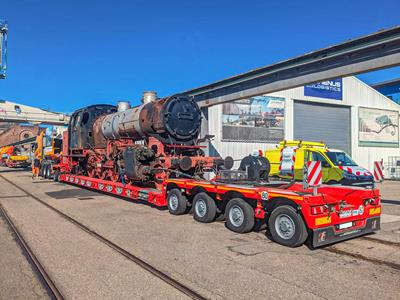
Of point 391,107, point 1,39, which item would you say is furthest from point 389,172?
point 1,39

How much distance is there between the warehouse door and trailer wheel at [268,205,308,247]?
20.9m

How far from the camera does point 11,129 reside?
275ft

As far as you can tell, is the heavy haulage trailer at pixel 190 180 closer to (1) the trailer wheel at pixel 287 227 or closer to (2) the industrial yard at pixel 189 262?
(1) the trailer wheel at pixel 287 227

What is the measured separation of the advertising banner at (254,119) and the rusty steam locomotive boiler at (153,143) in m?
9.60

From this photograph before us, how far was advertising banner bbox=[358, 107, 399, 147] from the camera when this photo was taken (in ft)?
98.8

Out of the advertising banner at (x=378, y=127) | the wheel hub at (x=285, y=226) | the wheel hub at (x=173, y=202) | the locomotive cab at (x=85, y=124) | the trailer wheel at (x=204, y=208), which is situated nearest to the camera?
the wheel hub at (x=285, y=226)

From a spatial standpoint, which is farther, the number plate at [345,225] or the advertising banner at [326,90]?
the advertising banner at [326,90]

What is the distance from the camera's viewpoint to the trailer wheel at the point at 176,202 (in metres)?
8.96

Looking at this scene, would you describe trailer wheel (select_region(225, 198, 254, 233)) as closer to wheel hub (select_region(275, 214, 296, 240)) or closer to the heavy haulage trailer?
the heavy haulage trailer

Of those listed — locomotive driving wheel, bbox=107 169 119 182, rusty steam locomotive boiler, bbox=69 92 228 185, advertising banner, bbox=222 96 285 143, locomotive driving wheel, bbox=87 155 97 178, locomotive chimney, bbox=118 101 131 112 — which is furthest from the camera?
advertising banner, bbox=222 96 285 143

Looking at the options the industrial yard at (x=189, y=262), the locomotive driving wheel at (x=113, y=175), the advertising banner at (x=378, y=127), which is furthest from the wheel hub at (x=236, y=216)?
the advertising banner at (x=378, y=127)

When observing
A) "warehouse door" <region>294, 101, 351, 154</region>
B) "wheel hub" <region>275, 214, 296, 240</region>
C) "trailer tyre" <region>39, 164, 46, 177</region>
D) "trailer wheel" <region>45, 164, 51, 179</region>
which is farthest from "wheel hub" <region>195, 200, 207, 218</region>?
"warehouse door" <region>294, 101, 351, 154</region>

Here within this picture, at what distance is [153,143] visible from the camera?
11.4 m

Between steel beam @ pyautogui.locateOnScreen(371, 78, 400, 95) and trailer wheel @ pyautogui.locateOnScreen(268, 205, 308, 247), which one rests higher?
steel beam @ pyautogui.locateOnScreen(371, 78, 400, 95)
